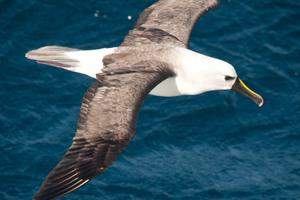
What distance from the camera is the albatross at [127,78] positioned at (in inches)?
519

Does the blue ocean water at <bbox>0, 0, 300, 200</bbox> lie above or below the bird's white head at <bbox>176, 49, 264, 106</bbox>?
below

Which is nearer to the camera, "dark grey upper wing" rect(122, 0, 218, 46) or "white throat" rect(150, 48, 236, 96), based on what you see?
"white throat" rect(150, 48, 236, 96)

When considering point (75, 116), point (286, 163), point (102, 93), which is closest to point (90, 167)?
point (102, 93)

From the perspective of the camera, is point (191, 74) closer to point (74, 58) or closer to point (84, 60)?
point (84, 60)

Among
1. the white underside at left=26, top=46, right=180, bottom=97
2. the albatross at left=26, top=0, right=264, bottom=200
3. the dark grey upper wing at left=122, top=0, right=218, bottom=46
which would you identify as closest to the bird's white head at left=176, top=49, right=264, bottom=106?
the albatross at left=26, top=0, right=264, bottom=200

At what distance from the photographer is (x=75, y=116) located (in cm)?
1762

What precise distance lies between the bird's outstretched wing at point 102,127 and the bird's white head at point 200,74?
82 centimetres

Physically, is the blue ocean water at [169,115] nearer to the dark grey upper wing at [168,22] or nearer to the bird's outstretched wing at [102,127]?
the dark grey upper wing at [168,22]

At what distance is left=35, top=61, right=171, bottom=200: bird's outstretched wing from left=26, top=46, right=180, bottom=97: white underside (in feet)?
2.29

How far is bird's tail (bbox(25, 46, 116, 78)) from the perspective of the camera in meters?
15.5

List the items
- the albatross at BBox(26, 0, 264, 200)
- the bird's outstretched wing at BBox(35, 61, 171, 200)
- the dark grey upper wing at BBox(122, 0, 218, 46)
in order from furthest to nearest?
the dark grey upper wing at BBox(122, 0, 218, 46) < the albatross at BBox(26, 0, 264, 200) < the bird's outstretched wing at BBox(35, 61, 171, 200)

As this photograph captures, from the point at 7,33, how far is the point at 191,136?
171 inches

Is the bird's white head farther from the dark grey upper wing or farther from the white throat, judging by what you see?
the dark grey upper wing

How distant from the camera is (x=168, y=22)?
16859 mm
